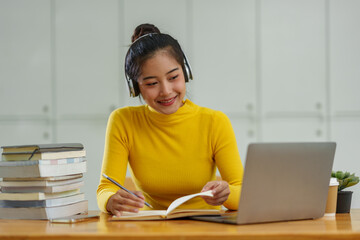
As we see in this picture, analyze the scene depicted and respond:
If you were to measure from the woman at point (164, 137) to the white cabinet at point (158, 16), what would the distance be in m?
1.73

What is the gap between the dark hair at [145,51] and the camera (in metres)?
1.64

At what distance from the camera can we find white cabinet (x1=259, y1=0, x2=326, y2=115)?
3.51 m

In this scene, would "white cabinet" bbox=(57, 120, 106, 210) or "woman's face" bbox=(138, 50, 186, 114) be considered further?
"white cabinet" bbox=(57, 120, 106, 210)

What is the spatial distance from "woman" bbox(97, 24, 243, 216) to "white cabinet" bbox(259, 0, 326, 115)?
1.79 metres

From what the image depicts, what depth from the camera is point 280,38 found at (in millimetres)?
3527

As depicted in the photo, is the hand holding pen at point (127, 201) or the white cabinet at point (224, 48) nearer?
the hand holding pen at point (127, 201)

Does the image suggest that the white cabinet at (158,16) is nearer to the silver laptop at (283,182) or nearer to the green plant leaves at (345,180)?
the green plant leaves at (345,180)

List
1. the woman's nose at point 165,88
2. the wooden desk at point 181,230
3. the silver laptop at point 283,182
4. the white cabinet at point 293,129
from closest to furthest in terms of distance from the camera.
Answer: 1. the wooden desk at point 181,230
2. the silver laptop at point 283,182
3. the woman's nose at point 165,88
4. the white cabinet at point 293,129

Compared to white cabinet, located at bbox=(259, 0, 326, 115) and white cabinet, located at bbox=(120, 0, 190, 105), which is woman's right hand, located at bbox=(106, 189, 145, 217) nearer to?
white cabinet, located at bbox=(120, 0, 190, 105)

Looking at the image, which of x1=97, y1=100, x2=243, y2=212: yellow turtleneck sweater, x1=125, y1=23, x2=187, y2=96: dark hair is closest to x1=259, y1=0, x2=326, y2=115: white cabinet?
x1=97, y1=100, x2=243, y2=212: yellow turtleneck sweater

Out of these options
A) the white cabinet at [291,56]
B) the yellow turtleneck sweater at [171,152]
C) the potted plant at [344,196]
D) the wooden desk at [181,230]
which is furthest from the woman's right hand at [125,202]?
the white cabinet at [291,56]

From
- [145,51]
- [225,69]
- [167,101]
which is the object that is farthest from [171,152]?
[225,69]

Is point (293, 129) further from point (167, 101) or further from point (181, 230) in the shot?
point (181, 230)

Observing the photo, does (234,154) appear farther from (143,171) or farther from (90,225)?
(90,225)
